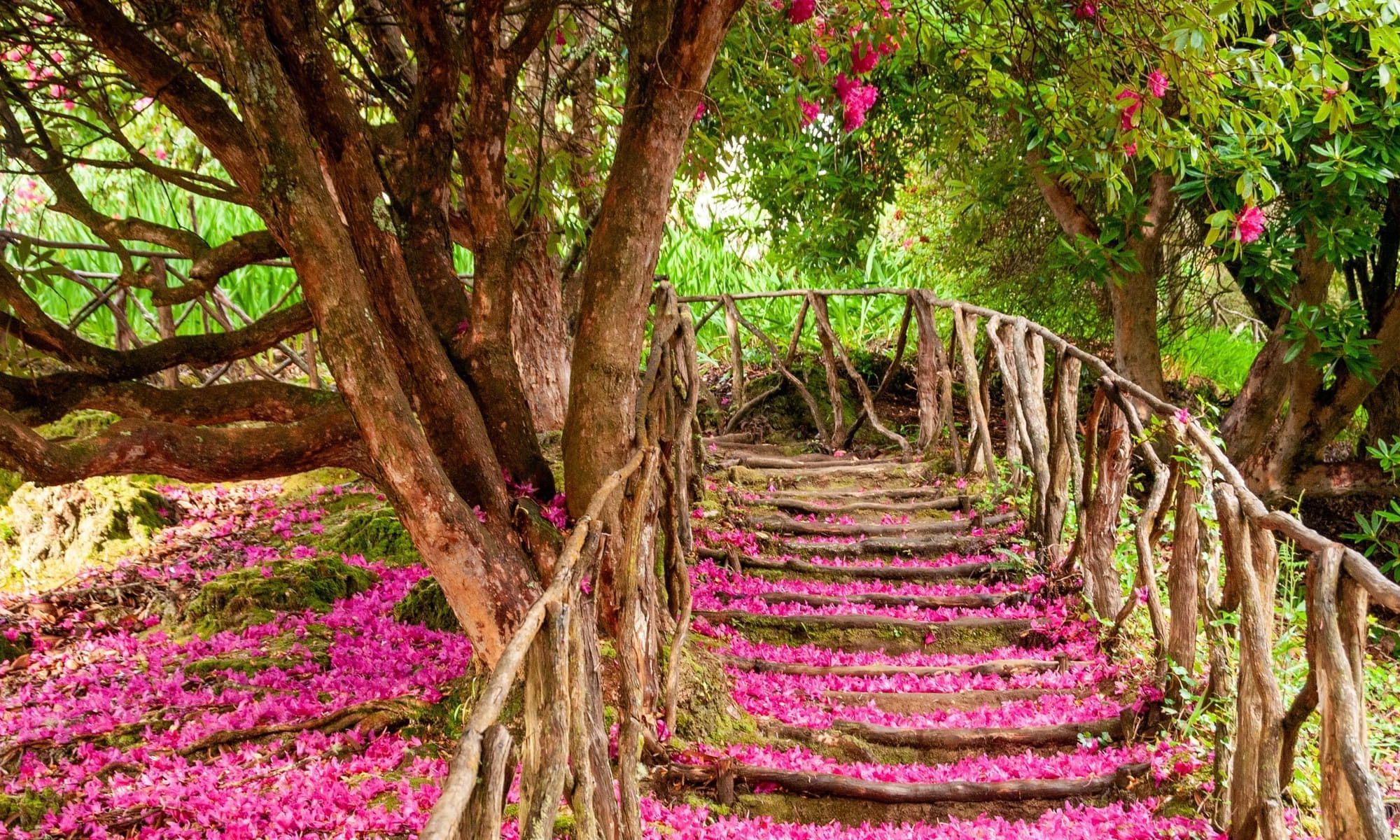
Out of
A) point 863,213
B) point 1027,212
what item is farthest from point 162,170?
point 1027,212

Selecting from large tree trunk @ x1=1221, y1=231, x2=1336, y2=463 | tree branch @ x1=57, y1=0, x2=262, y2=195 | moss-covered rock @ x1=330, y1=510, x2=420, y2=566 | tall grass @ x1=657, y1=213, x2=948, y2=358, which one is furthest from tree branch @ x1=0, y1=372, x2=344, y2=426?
tall grass @ x1=657, y1=213, x2=948, y2=358

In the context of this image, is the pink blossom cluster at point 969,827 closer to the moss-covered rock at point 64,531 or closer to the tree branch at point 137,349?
the tree branch at point 137,349

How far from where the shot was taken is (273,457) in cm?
304

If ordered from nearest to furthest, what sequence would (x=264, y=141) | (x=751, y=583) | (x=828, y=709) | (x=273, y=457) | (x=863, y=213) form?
1. (x=264, y=141)
2. (x=273, y=457)
3. (x=828, y=709)
4. (x=751, y=583)
5. (x=863, y=213)

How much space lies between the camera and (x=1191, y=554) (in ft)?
10.4

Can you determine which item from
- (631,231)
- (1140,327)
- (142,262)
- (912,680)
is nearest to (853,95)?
(631,231)

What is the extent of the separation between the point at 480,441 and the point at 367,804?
120cm

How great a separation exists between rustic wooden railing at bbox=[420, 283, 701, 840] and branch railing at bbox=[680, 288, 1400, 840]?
156 centimetres

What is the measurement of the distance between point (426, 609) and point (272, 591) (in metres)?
0.87

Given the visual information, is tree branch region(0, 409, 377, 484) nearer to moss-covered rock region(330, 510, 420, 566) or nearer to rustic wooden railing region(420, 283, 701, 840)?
rustic wooden railing region(420, 283, 701, 840)

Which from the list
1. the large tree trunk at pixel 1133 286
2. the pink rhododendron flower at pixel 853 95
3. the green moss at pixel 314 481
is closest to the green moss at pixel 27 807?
the green moss at pixel 314 481

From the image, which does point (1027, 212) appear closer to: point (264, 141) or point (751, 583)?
point (751, 583)

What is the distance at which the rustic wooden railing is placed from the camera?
134 cm

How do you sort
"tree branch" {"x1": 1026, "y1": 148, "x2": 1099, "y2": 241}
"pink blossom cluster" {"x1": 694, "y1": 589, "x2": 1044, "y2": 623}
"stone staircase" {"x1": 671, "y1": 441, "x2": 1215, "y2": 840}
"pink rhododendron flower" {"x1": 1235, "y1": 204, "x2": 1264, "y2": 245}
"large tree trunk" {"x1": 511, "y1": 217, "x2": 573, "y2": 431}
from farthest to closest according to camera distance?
"tree branch" {"x1": 1026, "y1": 148, "x2": 1099, "y2": 241}
"large tree trunk" {"x1": 511, "y1": 217, "x2": 573, "y2": 431}
"pink blossom cluster" {"x1": 694, "y1": 589, "x2": 1044, "y2": 623}
"pink rhododendron flower" {"x1": 1235, "y1": 204, "x2": 1264, "y2": 245}
"stone staircase" {"x1": 671, "y1": 441, "x2": 1215, "y2": 840}
